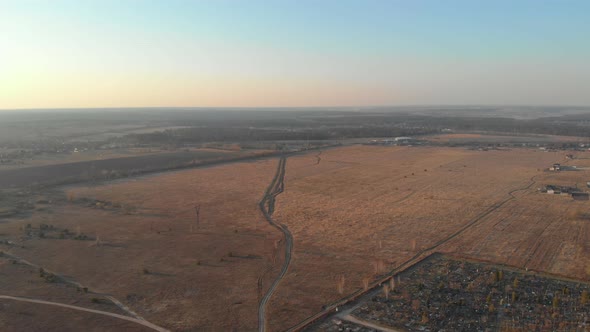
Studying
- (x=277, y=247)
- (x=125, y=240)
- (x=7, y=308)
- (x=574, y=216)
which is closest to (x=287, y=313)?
(x=277, y=247)

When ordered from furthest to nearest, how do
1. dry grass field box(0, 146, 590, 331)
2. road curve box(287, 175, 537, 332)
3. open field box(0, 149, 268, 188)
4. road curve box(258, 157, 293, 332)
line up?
open field box(0, 149, 268, 188), dry grass field box(0, 146, 590, 331), road curve box(258, 157, 293, 332), road curve box(287, 175, 537, 332)

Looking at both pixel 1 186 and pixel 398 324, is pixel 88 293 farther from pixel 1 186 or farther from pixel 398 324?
pixel 1 186

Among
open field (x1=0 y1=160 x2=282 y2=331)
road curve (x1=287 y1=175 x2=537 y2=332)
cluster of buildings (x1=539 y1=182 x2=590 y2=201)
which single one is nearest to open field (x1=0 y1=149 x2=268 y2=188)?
open field (x1=0 y1=160 x2=282 y2=331)

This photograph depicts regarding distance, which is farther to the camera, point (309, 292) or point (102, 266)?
point (102, 266)

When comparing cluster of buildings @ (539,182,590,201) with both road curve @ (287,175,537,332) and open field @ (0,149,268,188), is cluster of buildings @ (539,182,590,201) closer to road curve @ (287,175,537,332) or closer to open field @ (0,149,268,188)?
road curve @ (287,175,537,332)

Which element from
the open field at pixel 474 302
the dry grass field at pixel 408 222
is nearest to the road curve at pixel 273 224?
the dry grass field at pixel 408 222

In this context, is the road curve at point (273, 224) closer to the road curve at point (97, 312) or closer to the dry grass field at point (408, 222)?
the dry grass field at point (408, 222)

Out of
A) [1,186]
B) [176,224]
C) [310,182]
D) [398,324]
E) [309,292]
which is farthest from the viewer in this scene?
[310,182]
